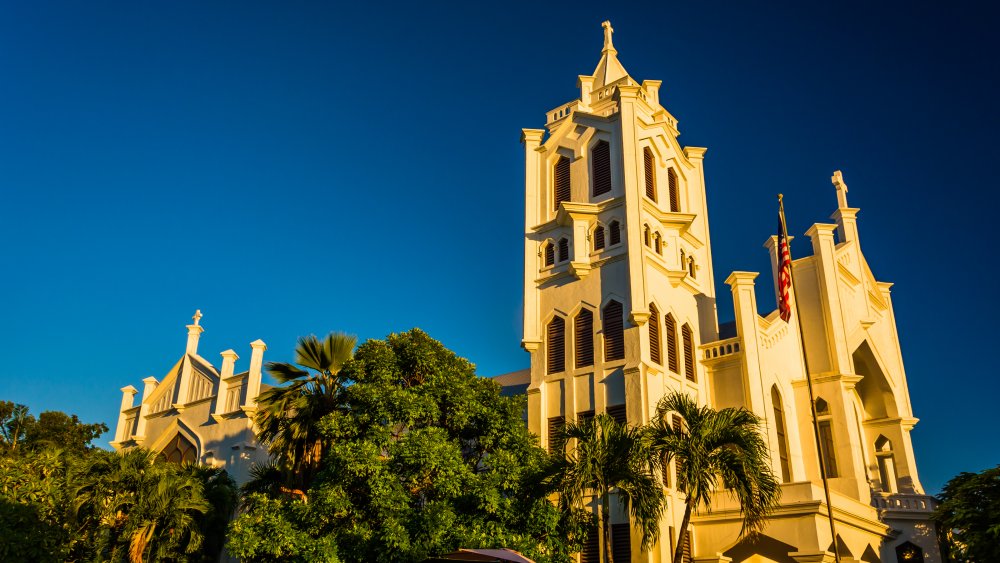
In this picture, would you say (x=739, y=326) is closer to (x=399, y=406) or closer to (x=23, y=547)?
(x=399, y=406)

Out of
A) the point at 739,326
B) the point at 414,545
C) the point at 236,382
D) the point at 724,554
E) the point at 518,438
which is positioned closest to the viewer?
the point at 414,545

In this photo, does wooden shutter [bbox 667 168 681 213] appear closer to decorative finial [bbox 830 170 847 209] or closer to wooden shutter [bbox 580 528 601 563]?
decorative finial [bbox 830 170 847 209]

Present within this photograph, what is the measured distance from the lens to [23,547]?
21688 mm

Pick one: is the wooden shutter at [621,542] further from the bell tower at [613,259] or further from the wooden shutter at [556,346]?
the wooden shutter at [556,346]

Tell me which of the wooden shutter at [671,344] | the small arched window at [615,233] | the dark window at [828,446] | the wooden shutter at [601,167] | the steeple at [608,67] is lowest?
the dark window at [828,446]

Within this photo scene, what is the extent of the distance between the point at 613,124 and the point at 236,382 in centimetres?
1921

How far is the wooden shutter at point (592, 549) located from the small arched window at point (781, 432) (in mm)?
8055

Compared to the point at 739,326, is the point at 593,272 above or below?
above

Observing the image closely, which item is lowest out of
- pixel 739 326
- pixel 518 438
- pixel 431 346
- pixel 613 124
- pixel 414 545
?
pixel 414 545

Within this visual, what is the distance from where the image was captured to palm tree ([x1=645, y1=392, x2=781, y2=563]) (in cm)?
1900

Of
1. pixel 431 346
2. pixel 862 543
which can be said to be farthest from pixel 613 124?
pixel 862 543

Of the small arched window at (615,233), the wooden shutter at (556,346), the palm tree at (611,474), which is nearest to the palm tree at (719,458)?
the palm tree at (611,474)

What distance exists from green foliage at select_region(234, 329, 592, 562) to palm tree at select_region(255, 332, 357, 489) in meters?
0.40

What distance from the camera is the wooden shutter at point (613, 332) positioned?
27672 mm
